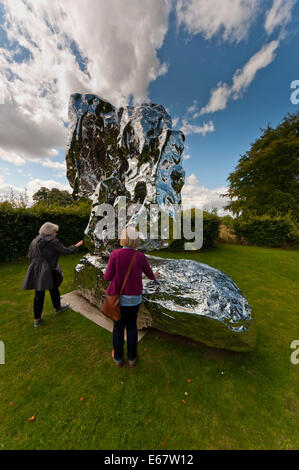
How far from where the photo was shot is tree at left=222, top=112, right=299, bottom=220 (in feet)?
52.4

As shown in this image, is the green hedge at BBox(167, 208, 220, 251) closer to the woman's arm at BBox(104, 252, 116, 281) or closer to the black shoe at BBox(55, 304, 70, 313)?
the black shoe at BBox(55, 304, 70, 313)

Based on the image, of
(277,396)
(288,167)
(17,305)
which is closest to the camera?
(277,396)

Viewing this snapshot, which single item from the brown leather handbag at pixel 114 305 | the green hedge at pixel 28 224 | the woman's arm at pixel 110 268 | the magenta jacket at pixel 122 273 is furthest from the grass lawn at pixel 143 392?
the green hedge at pixel 28 224

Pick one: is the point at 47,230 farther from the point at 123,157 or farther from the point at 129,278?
the point at 123,157

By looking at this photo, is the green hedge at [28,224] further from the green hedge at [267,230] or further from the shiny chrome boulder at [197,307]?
the green hedge at [267,230]

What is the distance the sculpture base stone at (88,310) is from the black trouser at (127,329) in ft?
2.17

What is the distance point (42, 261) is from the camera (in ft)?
9.50

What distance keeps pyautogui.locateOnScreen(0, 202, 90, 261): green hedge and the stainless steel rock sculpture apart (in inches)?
159

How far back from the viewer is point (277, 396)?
6.91ft

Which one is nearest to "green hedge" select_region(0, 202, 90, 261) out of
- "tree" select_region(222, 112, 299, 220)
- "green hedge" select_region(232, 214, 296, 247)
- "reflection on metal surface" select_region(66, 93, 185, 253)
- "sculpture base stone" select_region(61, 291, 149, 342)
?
"sculpture base stone" select_region(61, 291, 149, 342)

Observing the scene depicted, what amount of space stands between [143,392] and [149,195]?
2832 millimetres

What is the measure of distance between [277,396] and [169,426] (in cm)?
146
